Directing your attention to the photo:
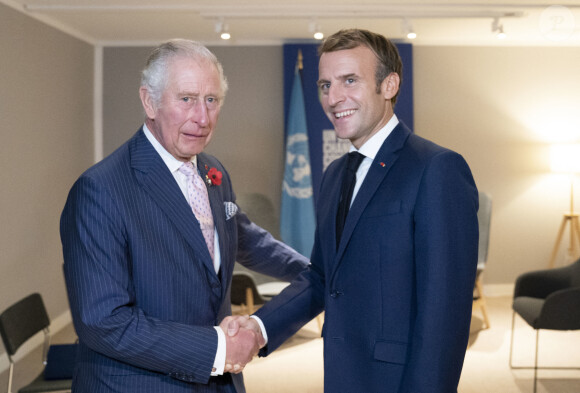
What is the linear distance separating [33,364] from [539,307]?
4084mm

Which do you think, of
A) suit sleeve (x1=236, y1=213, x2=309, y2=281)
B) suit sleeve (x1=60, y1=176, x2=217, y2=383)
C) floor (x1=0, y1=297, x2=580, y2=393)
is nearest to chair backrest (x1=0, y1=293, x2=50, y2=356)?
floor (x1=0, y1=297, x2=580, y2=393)

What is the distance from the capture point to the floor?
4668 mm

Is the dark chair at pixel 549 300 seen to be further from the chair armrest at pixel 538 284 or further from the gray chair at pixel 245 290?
the gray chair at pixel 245 290

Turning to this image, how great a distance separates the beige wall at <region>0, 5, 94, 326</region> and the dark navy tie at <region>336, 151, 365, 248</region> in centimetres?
392

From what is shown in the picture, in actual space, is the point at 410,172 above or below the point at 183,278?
above

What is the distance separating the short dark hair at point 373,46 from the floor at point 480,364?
3.23 m

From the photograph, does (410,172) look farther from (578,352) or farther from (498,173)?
(498,173)

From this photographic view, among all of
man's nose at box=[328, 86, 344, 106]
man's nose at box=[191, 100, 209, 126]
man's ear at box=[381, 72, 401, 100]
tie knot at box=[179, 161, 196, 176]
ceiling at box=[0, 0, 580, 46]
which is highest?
ceiling at box=[0, 0, 580, 46]

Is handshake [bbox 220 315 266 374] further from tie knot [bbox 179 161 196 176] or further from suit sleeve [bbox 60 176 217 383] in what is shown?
tie knot [bbox 179 161 196 176]

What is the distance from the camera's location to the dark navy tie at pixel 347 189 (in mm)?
1977

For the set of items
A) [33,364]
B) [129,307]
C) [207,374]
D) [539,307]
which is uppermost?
[129,307]

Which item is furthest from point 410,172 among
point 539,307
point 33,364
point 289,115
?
point 289,115

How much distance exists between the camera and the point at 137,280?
1818mm

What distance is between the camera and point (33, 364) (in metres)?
5.15
